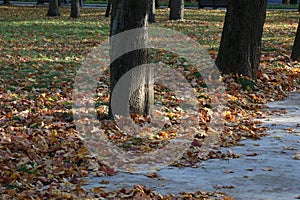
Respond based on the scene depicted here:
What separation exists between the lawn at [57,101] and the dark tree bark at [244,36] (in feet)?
1.23

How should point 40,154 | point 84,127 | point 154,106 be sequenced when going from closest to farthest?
point 40,154, point 84,127, point 154,106

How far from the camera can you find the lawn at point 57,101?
663cm

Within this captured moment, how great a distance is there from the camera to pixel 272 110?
10570 millimetres

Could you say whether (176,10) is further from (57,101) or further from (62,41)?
(57,101)

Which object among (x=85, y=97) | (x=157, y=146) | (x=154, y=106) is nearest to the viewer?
(x=157, y=146)

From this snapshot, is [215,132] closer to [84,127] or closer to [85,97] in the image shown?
[84,127]

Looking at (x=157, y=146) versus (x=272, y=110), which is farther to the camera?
(x=272, y=110)

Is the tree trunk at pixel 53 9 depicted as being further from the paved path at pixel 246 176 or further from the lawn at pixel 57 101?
the paved path at pixel 246 176

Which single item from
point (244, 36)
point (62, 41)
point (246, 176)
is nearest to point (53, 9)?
point (62, 41)

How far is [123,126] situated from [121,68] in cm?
82

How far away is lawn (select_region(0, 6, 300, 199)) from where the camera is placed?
6633 millimetres

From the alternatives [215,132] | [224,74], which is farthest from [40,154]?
[224,74]

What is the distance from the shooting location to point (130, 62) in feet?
29.5

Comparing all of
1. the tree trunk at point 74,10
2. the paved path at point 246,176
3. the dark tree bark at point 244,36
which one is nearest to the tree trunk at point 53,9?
the tree trunk at point 74,10
